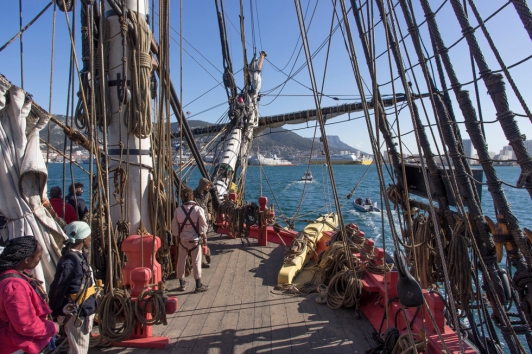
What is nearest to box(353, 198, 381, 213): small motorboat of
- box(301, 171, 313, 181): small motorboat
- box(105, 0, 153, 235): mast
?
box(301, 171, 313, 181): small motorboat

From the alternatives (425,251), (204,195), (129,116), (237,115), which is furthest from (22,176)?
(237,115)

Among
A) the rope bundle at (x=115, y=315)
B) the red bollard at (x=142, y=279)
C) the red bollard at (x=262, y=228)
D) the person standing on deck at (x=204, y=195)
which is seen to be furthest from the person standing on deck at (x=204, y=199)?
the rope bundle at (x=115, y=315)

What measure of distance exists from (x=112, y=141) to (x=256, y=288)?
275cm

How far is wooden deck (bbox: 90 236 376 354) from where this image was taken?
3301 millimetres

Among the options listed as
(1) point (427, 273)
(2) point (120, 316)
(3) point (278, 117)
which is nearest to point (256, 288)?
(2) point (120, 316)

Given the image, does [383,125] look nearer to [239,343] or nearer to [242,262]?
[239,343]

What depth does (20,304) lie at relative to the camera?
198 cm

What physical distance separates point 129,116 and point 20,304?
2937 millimetres

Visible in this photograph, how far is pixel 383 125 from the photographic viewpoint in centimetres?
346

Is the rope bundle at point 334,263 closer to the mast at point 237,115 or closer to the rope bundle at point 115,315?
the rope bundle at point 115,315

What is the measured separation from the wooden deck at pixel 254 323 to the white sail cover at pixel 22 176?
1182mm

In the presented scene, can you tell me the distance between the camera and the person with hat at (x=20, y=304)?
1.97 metres

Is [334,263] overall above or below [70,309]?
below

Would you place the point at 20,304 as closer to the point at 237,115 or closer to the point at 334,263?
the point at 334,263
